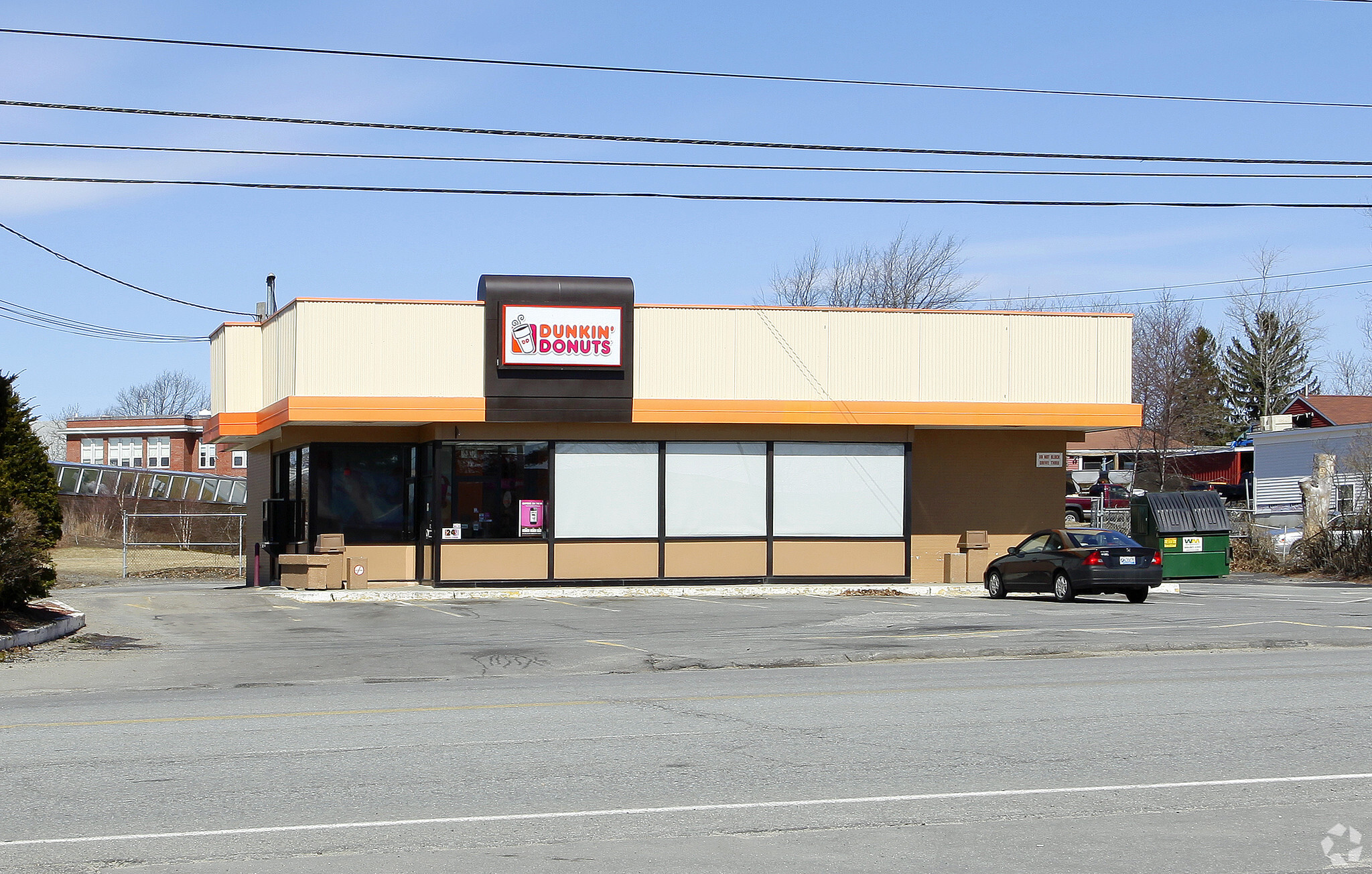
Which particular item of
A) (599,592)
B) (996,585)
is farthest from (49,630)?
(996,585)

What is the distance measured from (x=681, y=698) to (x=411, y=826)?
5385 millimetres

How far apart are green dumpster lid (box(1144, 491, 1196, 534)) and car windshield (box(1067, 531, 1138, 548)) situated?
8380mm

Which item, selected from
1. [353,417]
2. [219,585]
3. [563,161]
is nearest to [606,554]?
[353,417]

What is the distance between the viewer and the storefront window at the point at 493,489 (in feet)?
89.4

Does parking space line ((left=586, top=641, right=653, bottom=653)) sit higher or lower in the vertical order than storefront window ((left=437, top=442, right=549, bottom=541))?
lower

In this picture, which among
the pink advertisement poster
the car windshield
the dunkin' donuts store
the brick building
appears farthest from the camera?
the brick building

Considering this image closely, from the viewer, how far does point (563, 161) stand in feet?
71.6

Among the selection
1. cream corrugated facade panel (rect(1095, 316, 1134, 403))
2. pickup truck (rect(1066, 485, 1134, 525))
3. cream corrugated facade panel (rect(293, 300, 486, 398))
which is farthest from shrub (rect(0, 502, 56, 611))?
pickup truck (rect(1066, 485, 1134, 525))

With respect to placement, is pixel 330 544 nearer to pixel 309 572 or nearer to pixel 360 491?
pixel 309 572

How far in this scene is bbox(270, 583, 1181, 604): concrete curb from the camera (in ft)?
84.7

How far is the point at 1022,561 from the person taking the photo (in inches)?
1038

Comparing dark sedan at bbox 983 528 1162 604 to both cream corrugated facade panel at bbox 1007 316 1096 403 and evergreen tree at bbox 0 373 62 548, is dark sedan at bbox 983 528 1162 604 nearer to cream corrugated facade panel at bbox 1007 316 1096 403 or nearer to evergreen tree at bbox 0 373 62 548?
cream corrugated facade panel at bbox 1007 316 1096 403

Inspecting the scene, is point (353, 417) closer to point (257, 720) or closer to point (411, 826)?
point (257, 720)

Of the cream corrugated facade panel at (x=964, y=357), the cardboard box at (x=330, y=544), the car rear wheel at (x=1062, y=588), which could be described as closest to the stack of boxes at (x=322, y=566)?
the cardboard box at (x=330, y=544)
